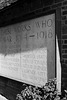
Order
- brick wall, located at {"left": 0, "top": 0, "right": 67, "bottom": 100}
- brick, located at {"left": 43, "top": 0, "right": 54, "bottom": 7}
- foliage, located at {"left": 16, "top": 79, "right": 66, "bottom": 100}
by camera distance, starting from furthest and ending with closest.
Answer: brick, located at {"left": 43, "top": 0, "right": 54, "bottom": 7} → brick wall, located at {"left": 0, "top": 0, "right": 67, "bottom": 100} → foliage, located at {"left": 16, "top": 79, "right": 66, "bottom": 100}

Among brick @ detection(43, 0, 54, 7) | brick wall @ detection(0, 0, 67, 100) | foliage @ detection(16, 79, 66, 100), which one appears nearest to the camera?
foliage @ detection(16, 79, 66, 100)

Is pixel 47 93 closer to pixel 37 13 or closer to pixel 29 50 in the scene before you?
pixel 29 50

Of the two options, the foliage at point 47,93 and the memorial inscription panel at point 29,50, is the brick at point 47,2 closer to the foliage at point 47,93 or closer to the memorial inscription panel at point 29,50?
the memorial inscription panel at point 29,50

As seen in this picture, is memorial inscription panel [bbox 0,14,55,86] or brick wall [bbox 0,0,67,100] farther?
memorial inscription panel [bbox 0,14,55,86]

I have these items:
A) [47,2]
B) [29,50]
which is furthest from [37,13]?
[29,50]

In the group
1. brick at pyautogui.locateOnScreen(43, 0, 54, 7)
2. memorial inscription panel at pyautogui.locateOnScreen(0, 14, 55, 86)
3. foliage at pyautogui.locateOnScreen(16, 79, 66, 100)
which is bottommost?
foliage at pyautogui.locateOnScreen(16, 79, 66, 100)

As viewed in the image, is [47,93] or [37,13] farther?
[37,13]

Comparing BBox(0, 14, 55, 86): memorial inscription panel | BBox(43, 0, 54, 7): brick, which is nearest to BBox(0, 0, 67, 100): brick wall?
BBox(43, 0, 54, 7): brick

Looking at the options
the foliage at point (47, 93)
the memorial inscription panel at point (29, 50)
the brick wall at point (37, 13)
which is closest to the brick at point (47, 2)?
the brick wall at point (37, 13)

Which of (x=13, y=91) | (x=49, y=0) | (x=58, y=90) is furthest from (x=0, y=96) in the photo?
(x=49, y=0)

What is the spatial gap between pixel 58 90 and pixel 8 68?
8.57 ft

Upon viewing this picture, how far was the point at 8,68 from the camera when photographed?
6.41 m

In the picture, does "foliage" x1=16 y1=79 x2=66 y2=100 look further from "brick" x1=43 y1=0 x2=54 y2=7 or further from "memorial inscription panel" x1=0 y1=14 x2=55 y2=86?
"brick" x1=43 y1=0 x2=54 y2=7

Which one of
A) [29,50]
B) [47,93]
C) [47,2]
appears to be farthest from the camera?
[29,50]
